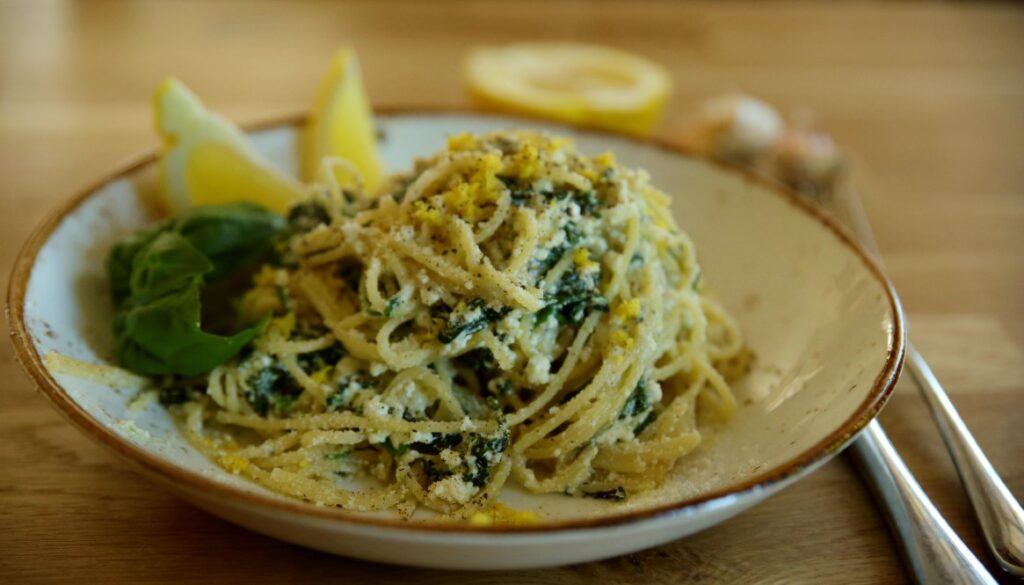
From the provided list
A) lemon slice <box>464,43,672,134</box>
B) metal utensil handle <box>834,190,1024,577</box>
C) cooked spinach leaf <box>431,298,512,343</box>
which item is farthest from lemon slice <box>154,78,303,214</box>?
metal utensil handle <box>834,190,1024,577</box>

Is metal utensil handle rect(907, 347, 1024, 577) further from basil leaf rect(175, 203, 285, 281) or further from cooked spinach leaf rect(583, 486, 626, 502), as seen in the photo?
basil leaf rect(175, 203, 285, 281)

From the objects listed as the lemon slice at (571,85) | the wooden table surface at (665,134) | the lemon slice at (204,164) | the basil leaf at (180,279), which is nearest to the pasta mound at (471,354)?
the basil leaf at (180,279)

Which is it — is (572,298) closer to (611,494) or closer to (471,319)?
(471,319)

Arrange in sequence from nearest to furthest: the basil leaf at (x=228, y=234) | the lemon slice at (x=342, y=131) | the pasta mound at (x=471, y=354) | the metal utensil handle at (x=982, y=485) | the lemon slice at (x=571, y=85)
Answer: the metal utensil handle at (x=982, y=485)
the pasta mound at (x=471, y=354)
the basil leaf at (x=228, y=234)
the lemon slice at (x=342, y=131)
the lemon slice at (x=571, y=85)

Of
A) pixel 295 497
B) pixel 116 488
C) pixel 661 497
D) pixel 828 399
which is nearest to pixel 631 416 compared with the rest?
pixel 661 497

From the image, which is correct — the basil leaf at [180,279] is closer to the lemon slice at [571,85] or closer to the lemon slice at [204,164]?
the lemon slice at [204,164]

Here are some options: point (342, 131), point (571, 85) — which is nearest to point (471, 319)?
point (342, 131)
